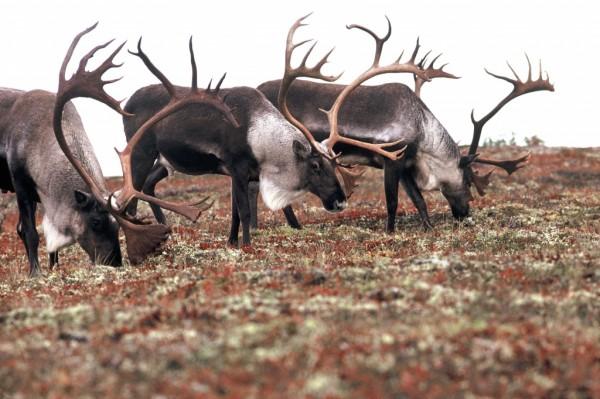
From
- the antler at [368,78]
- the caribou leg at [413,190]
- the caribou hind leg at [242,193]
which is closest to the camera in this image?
the caribou hind leg at [242,193]

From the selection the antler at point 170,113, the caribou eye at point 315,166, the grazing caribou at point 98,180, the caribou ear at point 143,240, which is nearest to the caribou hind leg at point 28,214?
the grazing caribou at point 98,180

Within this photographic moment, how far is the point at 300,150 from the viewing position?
14.6 m

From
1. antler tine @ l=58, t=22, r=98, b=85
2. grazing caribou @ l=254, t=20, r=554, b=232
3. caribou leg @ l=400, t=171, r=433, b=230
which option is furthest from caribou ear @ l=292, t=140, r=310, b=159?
antler tine @ l=58, t=22, r=98, b=85

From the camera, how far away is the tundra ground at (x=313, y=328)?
506 cm

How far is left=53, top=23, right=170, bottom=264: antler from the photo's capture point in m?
11.1

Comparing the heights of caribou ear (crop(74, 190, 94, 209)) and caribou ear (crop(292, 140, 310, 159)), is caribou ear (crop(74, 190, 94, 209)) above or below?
below

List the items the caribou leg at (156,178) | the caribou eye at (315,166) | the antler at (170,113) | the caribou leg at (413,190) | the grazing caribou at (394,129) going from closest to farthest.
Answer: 1. the antler at (170,113)
2. the caribou eye at (315,166)
3. the grazing caribou at (394,129)
4. the caribou leg at (156,178)
5. the caribou leg at (413,190)

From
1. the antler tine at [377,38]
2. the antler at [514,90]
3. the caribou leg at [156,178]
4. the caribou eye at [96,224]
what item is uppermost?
the antler tine at [377,38]

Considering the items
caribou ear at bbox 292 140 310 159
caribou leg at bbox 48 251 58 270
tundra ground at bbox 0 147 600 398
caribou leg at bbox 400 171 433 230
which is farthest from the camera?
caribou leg at bbox 400 171 433 230

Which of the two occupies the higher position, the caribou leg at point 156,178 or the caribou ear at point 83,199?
the caribou ear at point 83,199

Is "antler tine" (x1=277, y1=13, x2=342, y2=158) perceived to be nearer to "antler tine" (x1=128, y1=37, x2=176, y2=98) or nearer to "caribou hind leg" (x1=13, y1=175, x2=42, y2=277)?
"antler tine" (x1=128, y1=37, x2=176, y2=98)

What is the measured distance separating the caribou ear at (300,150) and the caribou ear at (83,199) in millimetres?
4346

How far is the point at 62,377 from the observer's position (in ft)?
16.8

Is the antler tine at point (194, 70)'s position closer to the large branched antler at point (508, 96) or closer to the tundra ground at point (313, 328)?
the tundra ground at point (313, 328)
